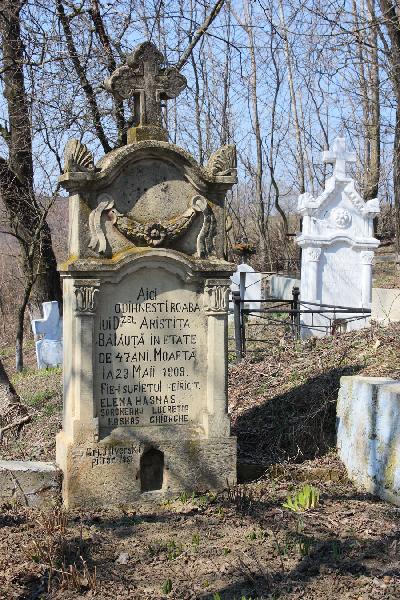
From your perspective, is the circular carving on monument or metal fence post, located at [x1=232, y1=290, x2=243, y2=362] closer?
metal fence post, located at [x1=232, y1=290, x2=243, y2=362]

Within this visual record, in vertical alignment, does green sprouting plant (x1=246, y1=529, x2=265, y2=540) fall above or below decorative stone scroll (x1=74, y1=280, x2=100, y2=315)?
below

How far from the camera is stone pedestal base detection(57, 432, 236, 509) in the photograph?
5562mm

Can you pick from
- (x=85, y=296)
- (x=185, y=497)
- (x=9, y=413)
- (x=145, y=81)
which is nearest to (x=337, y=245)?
(x=9, y=413)

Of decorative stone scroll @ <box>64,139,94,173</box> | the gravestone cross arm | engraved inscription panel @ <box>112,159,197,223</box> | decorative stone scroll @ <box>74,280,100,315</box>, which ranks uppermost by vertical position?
the gravestone cross arm

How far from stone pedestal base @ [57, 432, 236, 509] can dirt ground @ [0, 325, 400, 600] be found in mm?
130

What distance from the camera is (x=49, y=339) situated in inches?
597

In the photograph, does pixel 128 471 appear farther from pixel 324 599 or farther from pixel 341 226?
pixel 341 226

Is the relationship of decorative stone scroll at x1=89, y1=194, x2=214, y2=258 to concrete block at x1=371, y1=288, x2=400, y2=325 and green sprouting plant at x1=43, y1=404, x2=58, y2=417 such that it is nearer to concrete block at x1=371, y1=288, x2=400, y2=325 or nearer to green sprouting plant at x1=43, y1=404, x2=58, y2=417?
green sprouting plant at x1=43, y1=404, x2=58, y2=417

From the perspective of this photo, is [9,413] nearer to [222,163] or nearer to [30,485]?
[30,485]

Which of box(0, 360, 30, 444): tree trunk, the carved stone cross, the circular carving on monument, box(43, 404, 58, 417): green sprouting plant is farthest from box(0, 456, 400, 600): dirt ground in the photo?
the circular carving on monument

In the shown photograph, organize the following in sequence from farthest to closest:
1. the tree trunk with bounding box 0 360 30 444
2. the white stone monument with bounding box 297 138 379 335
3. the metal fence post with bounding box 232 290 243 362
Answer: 1. the white stone monument with bounding box 297 138 379 335
2. the metal fence post with bounding box 232 290 243 362
3. the tree trunk with bounding box 0 360 30 444

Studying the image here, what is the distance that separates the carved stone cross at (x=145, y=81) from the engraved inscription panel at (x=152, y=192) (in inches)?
17.0

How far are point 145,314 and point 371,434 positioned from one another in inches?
75.2

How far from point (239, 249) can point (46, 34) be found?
681 centimetres
